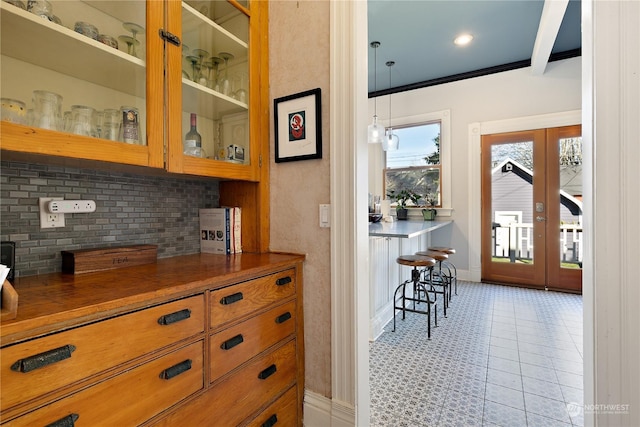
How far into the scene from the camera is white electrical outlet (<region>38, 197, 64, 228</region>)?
46.4 inches

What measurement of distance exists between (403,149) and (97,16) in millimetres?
4774

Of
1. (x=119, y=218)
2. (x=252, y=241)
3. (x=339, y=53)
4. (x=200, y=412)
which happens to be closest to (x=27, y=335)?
(x=200, y=412)

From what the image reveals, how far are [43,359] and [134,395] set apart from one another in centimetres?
29

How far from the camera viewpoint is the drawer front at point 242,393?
106 centimetres

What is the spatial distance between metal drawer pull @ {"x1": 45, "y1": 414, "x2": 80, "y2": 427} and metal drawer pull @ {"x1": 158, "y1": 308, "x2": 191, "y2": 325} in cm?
28

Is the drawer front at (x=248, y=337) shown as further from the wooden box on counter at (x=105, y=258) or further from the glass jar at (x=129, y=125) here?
the glass jar at (x=129, y=125)

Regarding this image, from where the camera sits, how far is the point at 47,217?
119 centimetres

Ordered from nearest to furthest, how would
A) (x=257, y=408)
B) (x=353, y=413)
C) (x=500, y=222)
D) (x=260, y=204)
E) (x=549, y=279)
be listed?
(x=257, y=408) < (x=353, y=413) < (x=260, y=204) < (x=549, y=279) < (x=500, y=222)

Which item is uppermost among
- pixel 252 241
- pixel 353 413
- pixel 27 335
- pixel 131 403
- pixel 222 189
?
pixel 222 189

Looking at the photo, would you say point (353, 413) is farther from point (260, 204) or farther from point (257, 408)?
point (260, 204)

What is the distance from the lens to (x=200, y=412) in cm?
108

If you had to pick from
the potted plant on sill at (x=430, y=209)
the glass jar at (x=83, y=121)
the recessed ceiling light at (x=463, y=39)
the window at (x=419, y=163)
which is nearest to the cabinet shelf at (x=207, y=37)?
the glass jar at (x=83, y=121)

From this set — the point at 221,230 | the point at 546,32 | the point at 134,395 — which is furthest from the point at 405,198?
the point at 134,395

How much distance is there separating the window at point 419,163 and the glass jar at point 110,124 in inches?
183
